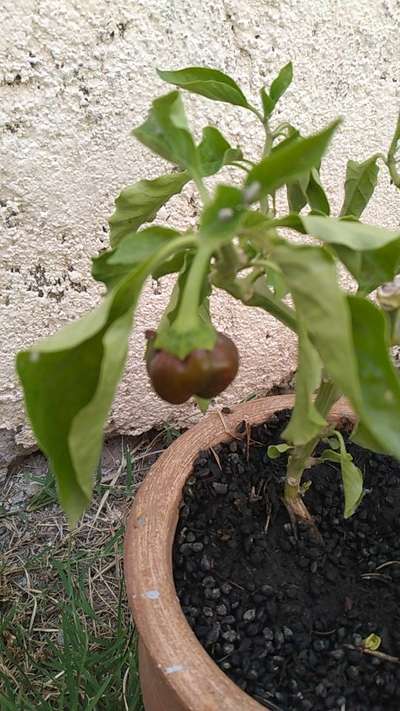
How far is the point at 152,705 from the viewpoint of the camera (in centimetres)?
74

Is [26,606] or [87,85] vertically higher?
[87,85]

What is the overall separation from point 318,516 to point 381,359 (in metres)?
0.43

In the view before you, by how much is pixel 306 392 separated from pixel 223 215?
4.8 inches

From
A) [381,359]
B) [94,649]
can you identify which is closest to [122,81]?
[381,359]

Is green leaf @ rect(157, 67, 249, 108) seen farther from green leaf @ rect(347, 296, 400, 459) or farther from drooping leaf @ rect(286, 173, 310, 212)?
green leaf @ rect(347, 296, 400, 459)

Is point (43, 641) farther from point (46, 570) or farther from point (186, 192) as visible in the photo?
point (186, 192)

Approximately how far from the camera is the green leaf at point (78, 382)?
1.24 ft

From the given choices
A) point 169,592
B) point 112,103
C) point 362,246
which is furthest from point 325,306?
point 112,103

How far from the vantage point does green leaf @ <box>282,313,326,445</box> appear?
1.47ft

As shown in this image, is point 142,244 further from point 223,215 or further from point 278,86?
point 278,86

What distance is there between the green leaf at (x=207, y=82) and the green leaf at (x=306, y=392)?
240 millimetres

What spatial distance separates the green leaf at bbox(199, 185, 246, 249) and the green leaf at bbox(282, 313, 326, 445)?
76 mm

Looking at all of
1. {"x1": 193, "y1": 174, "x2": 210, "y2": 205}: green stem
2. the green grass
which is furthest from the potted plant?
the green grass

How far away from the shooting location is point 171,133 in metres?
0.47
